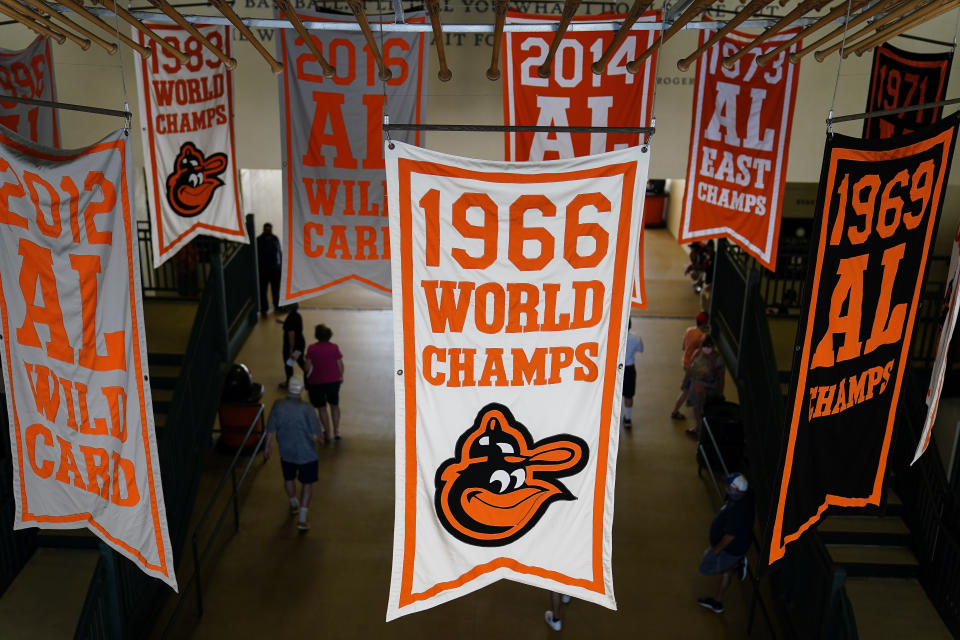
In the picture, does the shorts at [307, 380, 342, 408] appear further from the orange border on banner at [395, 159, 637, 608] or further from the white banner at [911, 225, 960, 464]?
the white banner at [911, 225, 960, 464]

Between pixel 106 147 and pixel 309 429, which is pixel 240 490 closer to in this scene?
pixel 309 429

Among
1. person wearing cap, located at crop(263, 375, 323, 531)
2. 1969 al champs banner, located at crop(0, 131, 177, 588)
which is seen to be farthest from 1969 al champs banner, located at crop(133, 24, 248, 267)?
1969 al champs banner, located at crop(0, 131, 177, 588)

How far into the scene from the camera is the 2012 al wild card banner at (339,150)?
6.81 m

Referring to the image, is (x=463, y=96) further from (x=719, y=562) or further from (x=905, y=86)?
(x=719, y=562)

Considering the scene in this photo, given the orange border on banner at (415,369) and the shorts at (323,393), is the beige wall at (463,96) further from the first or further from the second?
the orange border on banner at (415,369)

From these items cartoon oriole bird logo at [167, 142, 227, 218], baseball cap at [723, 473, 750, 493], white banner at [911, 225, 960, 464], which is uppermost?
cartoon oriole bird logo at [167, 142, 227, 218]

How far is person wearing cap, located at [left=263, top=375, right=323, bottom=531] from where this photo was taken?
29.1ft

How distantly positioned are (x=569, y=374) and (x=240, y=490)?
22.9ft

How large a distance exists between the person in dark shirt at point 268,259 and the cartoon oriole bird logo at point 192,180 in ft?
23.4

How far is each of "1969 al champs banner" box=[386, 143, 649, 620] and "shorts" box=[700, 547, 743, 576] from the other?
4.00 meters

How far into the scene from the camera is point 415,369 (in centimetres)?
405

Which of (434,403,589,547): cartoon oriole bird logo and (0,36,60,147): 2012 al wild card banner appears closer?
(434,403,589,547): cartoon oriole bird logo

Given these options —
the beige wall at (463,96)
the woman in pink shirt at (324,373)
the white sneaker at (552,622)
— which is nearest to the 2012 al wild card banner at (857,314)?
the white sneaker at (552,622)

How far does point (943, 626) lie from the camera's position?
25.0 ft
